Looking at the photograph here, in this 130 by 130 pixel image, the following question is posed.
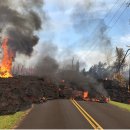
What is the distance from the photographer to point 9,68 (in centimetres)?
6519

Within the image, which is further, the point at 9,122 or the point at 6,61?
the point at 6,61

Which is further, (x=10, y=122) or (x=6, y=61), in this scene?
(x=6, y=61)

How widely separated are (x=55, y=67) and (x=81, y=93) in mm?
16538

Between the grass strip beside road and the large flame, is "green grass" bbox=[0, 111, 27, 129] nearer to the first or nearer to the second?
the grass strip beside road

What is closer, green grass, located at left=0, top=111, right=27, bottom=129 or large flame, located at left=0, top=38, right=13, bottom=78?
green grass, located at left=0, top=111, right=27, bottom=129

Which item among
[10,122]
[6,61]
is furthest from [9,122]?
[6,61]

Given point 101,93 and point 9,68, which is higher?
point 9,68

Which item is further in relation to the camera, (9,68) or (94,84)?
(9,68)

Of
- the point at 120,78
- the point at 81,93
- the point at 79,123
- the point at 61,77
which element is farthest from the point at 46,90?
the point at 120,78

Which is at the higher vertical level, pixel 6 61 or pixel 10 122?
pixel 6 61

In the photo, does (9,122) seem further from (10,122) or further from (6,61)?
(6,61)

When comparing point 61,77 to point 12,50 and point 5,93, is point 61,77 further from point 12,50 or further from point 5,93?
point 5,93

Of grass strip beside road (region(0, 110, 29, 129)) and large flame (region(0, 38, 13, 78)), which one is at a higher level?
large flame (region(0, 38, 13, 78))

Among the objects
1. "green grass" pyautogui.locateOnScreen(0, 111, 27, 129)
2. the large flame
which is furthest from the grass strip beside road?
the large flame
